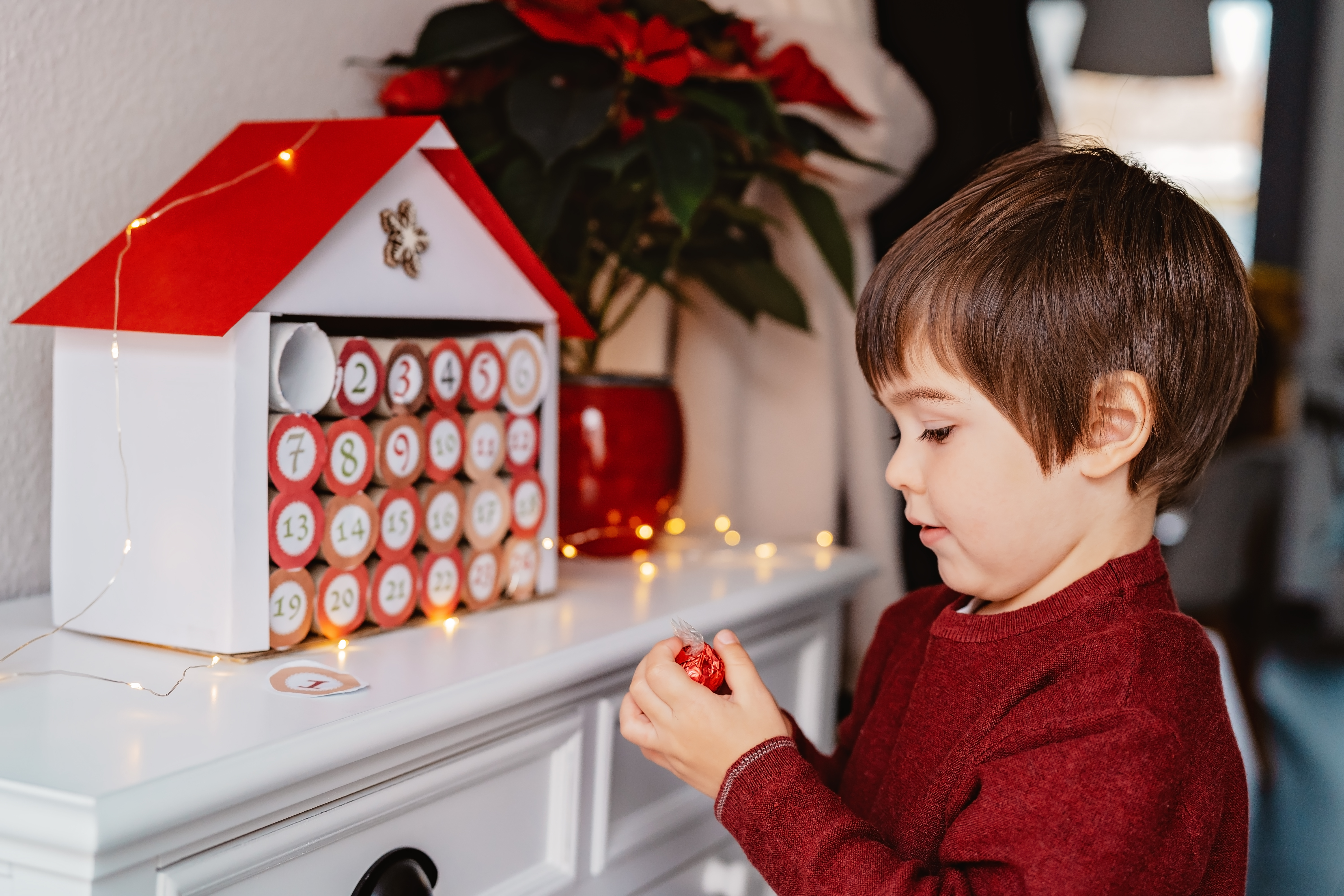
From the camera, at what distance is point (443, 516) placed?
0.78 metres

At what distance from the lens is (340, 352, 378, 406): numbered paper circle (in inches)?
27.4

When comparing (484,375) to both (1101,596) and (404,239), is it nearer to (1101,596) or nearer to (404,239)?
(404,239)

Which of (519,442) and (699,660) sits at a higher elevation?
(519,442)

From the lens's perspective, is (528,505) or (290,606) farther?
(528,505)

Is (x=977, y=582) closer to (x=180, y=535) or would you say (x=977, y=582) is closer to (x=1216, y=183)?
(x=180, y=535)

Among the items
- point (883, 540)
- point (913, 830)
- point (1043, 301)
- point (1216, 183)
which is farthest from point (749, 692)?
point (1216, 183)

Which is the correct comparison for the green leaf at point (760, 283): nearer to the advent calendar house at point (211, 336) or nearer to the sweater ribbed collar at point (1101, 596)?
the advent calendar house at point (211, 336)

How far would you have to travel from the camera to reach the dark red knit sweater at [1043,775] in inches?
21.4

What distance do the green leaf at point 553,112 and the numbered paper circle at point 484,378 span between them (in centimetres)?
16

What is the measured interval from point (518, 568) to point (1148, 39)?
2445 millimetres

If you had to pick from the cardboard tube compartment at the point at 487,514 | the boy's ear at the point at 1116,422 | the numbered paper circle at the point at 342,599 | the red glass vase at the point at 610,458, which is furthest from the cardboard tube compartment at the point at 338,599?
the boy's ear at the point at 1116,422

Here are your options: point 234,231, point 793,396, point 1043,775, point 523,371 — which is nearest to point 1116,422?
point 1043,775

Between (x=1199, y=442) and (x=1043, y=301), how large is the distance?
14 centimetres

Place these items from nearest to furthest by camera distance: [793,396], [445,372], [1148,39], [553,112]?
[445,372], [553,112], [793,396], [1148,39]
